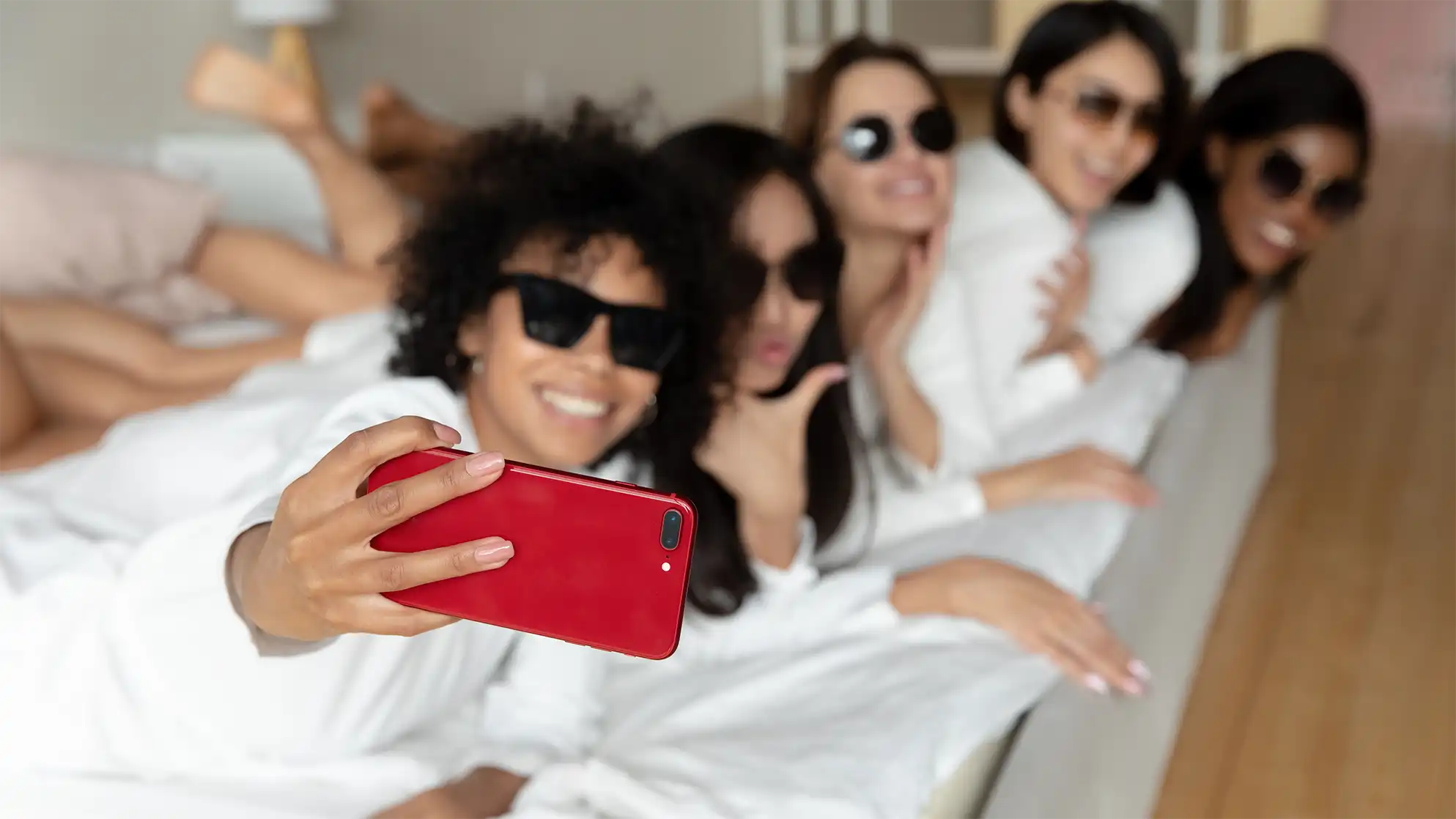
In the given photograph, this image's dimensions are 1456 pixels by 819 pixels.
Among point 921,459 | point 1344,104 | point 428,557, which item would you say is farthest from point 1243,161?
point 428,557

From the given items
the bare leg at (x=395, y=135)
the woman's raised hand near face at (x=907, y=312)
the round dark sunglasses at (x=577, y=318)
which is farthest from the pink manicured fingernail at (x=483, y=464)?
the bare leg at (x=395, y=135)

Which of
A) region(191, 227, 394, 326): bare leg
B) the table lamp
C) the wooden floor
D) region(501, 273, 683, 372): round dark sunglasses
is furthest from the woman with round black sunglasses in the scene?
the table lamp

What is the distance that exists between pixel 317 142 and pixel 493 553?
1.62 metres

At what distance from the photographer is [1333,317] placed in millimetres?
3701

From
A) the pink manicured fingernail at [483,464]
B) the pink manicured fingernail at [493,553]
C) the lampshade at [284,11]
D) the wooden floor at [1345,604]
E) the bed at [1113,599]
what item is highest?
the lampshade at [284,11]

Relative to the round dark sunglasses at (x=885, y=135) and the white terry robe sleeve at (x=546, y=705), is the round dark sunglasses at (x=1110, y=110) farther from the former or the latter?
the white terry robe sleeve at (x=546, y=705)

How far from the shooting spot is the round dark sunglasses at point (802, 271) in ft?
4.58

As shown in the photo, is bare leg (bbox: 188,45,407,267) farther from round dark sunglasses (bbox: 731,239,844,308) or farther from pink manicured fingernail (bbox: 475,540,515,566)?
pink manicured fingernail (bbox: 475,540,515,566)

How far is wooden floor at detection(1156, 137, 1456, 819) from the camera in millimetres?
1674

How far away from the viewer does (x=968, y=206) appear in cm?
208

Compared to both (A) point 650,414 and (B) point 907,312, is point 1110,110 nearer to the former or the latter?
(B) point 907,312

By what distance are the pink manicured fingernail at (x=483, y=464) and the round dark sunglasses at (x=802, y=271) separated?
27.6 inches

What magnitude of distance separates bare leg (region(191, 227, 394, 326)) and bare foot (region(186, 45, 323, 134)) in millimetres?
203

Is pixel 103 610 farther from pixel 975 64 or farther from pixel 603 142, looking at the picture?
pixel 975 64
